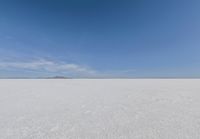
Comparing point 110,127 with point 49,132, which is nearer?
point 49,132

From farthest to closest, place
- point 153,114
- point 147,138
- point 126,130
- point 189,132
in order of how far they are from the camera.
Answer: point 153,114, point 126,130, point 189,132, point 147,138

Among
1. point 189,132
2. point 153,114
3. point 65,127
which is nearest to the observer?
point 189,132

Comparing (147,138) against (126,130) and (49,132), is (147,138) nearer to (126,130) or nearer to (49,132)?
(126,130)

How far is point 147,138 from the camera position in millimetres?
1677

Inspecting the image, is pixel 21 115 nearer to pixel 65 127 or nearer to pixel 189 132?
pixel 65 127

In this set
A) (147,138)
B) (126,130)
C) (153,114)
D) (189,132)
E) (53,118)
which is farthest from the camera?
(153,114)

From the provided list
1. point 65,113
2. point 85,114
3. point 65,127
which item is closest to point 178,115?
point 85,114

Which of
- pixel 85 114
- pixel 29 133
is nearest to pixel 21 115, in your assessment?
pixel 29 133

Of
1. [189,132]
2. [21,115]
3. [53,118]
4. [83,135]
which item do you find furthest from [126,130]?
[21,115]

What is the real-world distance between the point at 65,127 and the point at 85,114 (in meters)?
0.66

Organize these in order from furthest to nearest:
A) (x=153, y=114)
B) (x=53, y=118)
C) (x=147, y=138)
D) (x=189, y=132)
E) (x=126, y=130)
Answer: (x=153, y=114) < (x=53, y=118) < (x=126, y=130) < (x=189, y=132) < (x=147, y=138)

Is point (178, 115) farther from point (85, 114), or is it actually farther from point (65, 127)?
point (65, 127)

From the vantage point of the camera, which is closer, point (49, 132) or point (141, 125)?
point (49, 132)

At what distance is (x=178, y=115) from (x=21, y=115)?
10.9 ft
